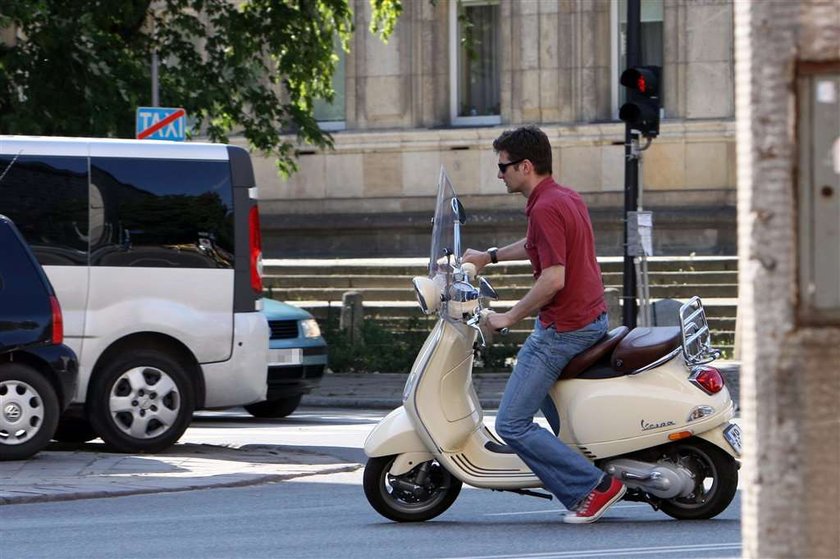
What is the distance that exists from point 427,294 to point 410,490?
3.09 ft

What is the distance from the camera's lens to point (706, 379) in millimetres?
8375

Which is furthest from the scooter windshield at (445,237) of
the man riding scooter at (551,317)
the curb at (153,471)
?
the curb at (153,471)

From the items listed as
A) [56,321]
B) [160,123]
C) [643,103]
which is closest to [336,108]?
[160,123]

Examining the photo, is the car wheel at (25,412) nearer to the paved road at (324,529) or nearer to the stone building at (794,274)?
the paved road at (324,529)

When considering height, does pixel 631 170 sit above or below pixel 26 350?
above

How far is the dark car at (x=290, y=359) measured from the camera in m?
16.3

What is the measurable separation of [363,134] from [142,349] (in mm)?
17729

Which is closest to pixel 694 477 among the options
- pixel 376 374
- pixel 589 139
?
pixel 376 374

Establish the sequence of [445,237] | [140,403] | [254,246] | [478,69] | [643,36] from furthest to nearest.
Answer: [478,69]
[643,36]
[254,246]
[140,403]
[445,237]

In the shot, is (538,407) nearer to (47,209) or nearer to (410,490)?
(410,490)

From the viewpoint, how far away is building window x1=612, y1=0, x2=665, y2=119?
29062 millimetres

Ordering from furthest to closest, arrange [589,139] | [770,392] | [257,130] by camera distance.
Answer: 1. [589,139]
2. [257,130]
3. [770,392]

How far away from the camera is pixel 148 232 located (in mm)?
12719

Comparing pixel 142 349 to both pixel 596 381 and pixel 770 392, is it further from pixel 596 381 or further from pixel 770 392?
pixel 770 392
